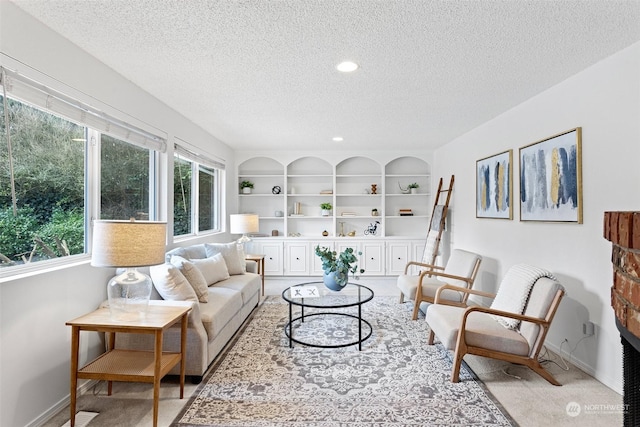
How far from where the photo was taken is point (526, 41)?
2252 millimetres

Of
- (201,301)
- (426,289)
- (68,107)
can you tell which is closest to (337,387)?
(201,301)

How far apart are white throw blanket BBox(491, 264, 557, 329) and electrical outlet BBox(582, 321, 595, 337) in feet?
1.50

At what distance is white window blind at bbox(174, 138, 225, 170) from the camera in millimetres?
4042

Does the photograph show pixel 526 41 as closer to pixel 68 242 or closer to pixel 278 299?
pixel 68 242

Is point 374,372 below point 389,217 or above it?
below

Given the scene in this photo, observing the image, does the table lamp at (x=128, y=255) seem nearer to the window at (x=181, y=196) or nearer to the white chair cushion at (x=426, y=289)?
the window at (x=181, y=196)

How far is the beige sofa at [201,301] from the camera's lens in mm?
2504

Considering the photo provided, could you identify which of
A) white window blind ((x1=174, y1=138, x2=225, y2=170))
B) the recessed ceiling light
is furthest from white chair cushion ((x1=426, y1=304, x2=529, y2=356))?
white window blind ((x1=174, y1=138, x2=225, y2=170))

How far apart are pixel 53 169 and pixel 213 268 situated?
178 centimetres

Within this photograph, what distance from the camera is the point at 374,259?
620 centimetres

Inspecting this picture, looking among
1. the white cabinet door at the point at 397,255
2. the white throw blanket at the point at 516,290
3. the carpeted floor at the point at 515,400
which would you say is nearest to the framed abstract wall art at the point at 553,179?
the white throw blanket at the point at 516,290

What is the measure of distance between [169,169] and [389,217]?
3972mm

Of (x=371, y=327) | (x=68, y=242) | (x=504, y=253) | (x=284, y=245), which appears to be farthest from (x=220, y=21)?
(x=284, y=245)

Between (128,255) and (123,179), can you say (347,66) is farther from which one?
(123,179)
